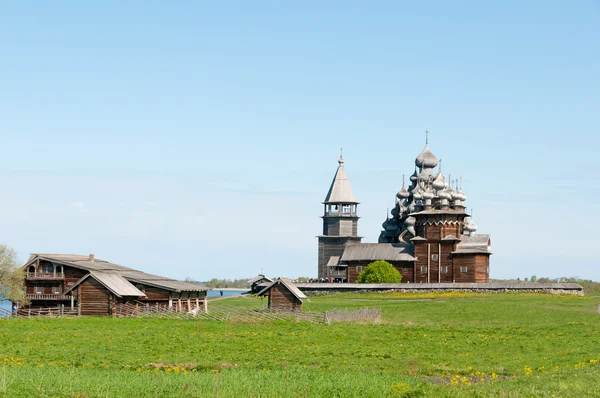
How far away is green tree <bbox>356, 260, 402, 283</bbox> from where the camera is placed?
314 feet

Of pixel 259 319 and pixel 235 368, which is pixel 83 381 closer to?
pixel 235 368

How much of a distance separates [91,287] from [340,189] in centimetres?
6127

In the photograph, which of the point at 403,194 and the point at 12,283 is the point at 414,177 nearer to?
the point at 403,194

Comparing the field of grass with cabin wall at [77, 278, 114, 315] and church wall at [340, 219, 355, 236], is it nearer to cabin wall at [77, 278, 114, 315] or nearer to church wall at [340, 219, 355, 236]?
cabin wall at [77, 278, 114, 315]

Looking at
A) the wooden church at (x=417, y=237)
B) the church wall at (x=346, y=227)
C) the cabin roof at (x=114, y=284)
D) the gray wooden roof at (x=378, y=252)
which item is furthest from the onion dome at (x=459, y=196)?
the cabin roof at (x=114, y=284)

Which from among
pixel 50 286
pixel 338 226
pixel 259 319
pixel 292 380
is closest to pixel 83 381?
pixel 292 380

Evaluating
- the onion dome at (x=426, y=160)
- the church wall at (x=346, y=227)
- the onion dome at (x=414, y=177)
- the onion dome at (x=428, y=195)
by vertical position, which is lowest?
the church wall at (x=346, y=227)

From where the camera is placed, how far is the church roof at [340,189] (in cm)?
11400

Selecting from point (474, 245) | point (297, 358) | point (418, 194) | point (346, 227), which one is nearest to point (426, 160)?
point (418, 194)

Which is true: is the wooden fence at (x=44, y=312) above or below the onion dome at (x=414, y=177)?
below

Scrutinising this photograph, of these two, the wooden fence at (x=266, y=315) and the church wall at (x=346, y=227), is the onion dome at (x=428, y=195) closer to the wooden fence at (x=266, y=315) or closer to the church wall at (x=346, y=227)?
the church wall at (x=346, y=227)

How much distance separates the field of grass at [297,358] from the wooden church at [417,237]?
4121cm

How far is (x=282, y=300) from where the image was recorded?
58688mm

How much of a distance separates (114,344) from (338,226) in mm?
79009
